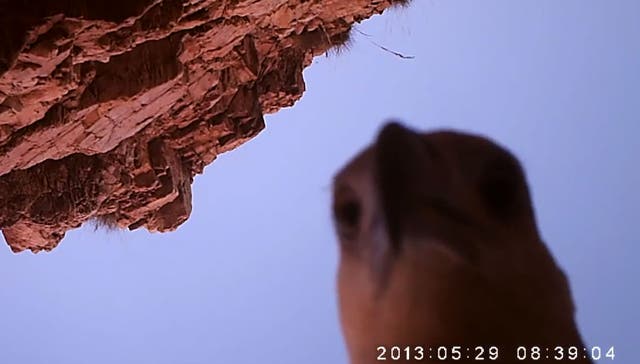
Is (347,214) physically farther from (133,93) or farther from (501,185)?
(133,93)

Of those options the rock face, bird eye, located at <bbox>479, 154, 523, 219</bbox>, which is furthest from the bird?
the rock face

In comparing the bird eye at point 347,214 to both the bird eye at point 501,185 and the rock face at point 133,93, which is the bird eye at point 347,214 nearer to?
the bird eye at point 501,185

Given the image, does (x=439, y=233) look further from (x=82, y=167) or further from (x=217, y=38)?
(x=82, y=167)

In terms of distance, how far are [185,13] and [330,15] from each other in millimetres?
→ 1770

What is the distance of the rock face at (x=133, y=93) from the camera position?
436 cm

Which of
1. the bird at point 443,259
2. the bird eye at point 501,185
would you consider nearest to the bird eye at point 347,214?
the bird at point 443,259

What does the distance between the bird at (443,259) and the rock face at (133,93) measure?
3277mm

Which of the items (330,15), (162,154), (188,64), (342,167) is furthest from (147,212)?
(342,167)

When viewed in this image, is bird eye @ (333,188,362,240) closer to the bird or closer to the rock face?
the bird

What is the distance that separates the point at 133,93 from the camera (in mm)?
5215

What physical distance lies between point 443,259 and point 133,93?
4247 mm

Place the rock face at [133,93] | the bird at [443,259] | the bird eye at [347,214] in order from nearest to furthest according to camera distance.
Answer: the bird at [443,259]
the bird eye at [347,214]
the rock face at [133,93]

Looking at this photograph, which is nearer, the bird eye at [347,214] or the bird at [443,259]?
the bird at [443,259]

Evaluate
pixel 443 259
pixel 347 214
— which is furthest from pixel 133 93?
pixel 443 259
